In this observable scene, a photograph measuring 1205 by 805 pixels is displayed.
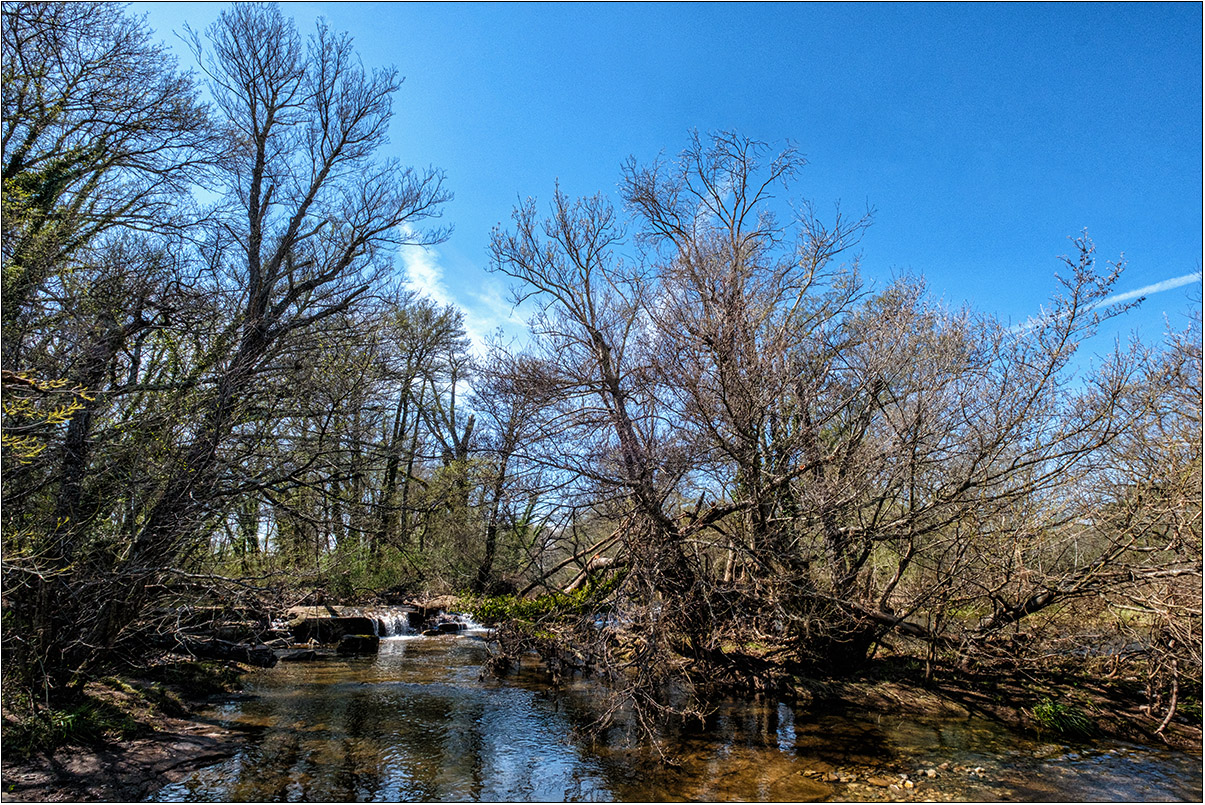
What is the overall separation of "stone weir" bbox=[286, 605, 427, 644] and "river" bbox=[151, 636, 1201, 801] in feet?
16.0

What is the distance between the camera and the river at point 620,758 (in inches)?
265

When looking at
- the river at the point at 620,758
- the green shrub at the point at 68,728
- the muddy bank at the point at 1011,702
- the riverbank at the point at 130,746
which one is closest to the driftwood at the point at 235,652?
the riverbank at the point at 130,746

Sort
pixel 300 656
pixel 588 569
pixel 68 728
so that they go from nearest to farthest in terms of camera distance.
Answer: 1. pixel 68 728
2. pixel 588 569
3. pixel 300 656

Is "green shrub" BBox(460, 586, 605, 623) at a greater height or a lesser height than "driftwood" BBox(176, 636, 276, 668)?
greater

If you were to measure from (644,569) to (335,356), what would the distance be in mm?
6113

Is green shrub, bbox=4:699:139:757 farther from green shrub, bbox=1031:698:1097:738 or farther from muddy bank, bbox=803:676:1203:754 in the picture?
green shrub, bbox=1031:698:1097:738

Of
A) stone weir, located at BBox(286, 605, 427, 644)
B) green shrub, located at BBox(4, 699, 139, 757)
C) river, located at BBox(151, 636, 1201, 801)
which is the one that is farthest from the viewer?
stone weir, located at BBox(286, 605, 427, 644)

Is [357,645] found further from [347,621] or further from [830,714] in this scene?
[830,714]

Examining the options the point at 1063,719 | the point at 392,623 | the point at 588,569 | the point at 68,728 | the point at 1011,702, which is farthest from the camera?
the point at 392,623

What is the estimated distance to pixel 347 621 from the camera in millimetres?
15938

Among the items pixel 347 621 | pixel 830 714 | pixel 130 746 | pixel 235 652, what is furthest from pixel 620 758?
pixel 347 621

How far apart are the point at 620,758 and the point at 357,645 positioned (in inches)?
370

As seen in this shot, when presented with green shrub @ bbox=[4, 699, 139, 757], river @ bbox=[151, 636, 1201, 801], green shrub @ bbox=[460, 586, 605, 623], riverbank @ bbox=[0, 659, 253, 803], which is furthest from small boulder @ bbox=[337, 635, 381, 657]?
green shrub @ bbox=[4, 699, 139, 757]

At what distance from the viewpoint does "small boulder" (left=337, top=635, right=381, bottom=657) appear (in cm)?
1467
